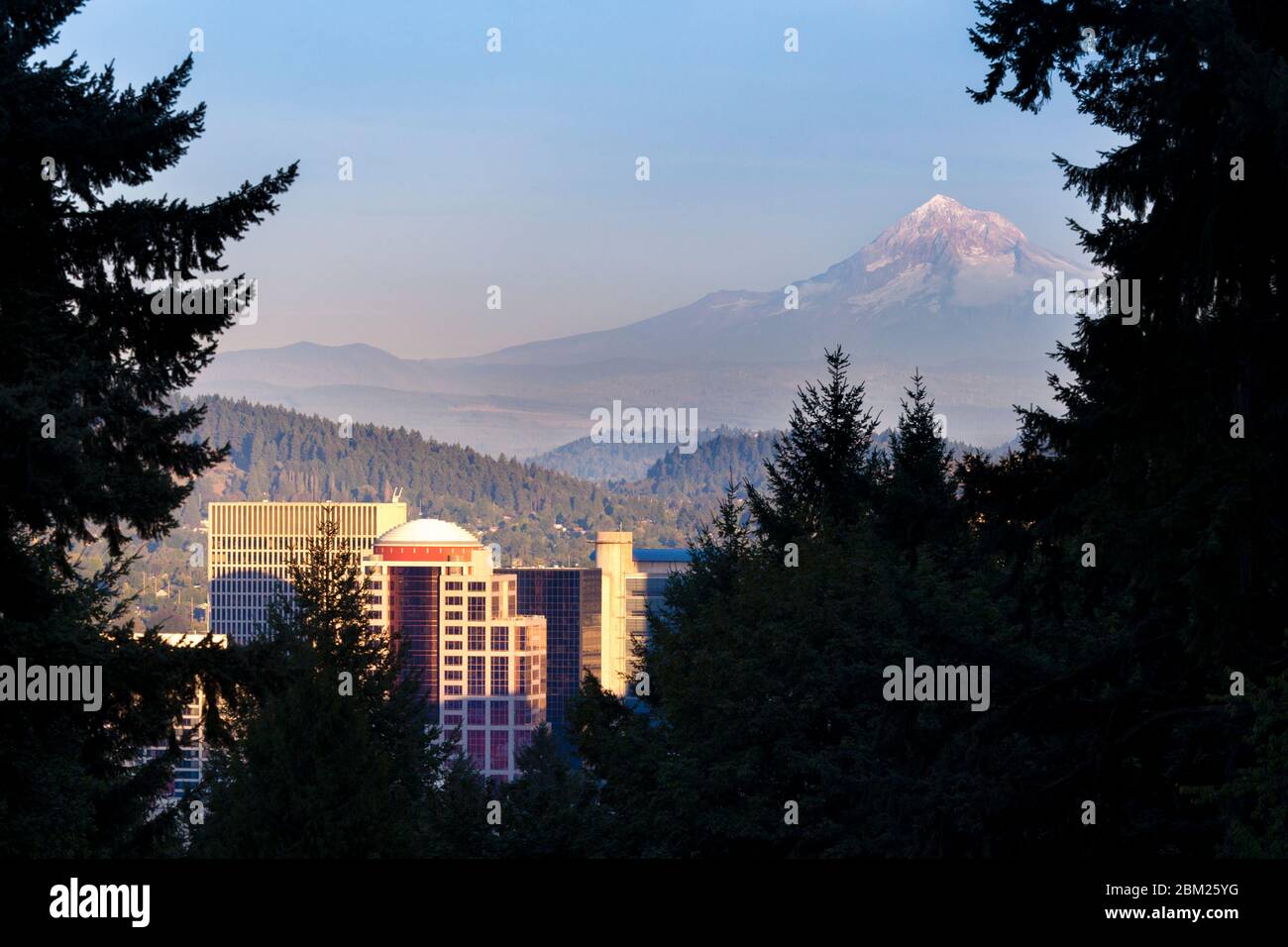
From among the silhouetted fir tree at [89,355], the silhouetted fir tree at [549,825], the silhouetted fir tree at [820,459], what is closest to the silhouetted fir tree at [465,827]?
the silhouetted fir tree at [549,825]

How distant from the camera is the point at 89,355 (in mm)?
18109

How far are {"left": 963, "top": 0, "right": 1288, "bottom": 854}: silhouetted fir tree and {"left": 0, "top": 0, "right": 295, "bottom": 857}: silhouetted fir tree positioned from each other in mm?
10092

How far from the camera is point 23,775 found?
18.0 meters

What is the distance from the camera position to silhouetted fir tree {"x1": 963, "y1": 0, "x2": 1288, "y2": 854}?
16.2 meters

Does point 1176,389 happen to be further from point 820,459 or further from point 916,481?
point 820,459

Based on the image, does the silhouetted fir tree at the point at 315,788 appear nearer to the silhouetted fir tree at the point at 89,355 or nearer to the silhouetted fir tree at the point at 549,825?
the silhouetted fir tree at the point at 549,825

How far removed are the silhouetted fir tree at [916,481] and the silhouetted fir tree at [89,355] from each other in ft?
55.3

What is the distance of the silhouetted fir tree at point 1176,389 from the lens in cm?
1620
